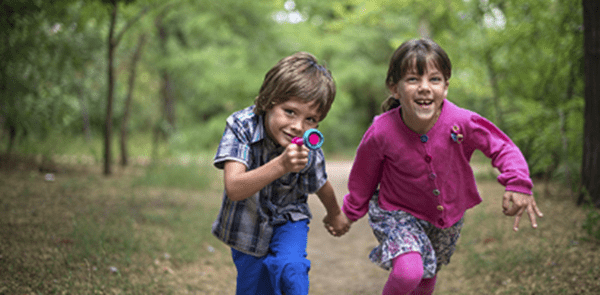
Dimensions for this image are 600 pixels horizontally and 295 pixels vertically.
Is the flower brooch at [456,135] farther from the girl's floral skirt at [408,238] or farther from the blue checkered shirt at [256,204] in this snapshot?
the blue checkered shirt at [256,204]

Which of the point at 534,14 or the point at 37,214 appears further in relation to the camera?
the point at 534,14

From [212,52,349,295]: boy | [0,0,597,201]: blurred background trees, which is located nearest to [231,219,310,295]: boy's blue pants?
[212,52,349,295]: boy

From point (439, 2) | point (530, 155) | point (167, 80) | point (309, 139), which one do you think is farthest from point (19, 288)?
point (167, 80)

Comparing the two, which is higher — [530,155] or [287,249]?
[530,155]

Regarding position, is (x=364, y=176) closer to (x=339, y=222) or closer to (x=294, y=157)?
(x=339, y=222)

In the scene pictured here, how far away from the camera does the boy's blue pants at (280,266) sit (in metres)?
2.24

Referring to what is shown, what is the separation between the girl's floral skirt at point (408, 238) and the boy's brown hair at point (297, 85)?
0.71m

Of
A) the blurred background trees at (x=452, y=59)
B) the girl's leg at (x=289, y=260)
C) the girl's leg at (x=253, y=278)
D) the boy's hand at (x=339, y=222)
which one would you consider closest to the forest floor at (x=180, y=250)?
A: the blurred background trees at (x=452, y=59)

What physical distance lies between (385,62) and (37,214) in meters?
16.0


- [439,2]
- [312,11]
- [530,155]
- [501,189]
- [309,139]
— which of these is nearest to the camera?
[309,139]

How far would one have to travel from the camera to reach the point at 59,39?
7.00 m

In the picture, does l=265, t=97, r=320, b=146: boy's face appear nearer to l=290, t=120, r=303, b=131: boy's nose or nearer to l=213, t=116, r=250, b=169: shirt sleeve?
l=290, t=120, r=303, b=131: boy's nose

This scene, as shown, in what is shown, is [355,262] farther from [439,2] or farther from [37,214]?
[439,2]

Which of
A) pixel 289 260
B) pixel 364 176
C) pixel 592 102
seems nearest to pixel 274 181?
pixel 289 260
